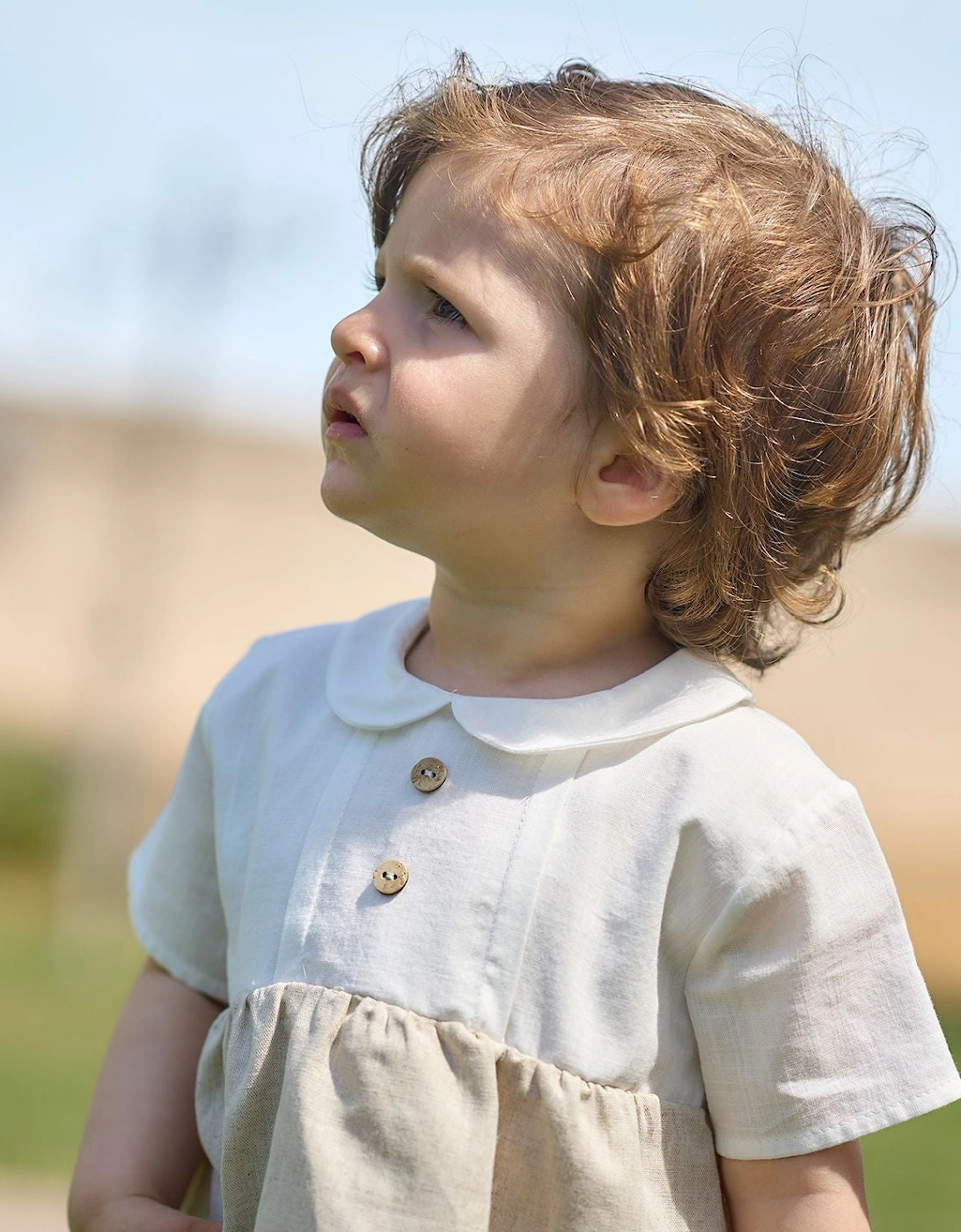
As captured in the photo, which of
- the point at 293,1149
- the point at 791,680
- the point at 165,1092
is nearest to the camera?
the point at 293,1149

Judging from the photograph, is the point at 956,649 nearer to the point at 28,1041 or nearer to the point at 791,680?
the point at 791,680

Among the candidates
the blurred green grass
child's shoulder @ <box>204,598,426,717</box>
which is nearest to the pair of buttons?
child's shoulder @ <box>204,598,426,717</box>

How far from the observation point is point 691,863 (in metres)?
1.13

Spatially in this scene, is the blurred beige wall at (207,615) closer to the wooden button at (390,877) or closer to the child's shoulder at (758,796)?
the wooden button at (390,877)

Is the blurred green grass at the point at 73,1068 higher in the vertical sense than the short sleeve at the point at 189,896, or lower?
lower

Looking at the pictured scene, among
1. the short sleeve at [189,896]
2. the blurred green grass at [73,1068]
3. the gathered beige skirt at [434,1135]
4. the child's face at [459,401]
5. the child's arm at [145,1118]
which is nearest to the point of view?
the gathered beige skirt at [434,1135]

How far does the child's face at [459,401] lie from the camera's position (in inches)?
46.4

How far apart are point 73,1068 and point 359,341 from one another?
10.6 feet

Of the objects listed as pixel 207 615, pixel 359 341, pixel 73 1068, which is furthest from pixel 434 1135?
pixel 207 615

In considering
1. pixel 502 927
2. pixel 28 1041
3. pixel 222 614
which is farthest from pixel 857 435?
pixel 222 614

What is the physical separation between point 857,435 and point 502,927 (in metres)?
0.58

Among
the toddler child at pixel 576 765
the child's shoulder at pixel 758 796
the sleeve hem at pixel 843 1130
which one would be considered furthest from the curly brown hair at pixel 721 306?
the sleeve hem at pixel 843 1130

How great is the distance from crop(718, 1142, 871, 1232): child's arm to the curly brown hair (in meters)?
0.46

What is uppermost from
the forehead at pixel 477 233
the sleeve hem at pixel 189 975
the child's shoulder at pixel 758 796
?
the forehead at pixel 477 233
